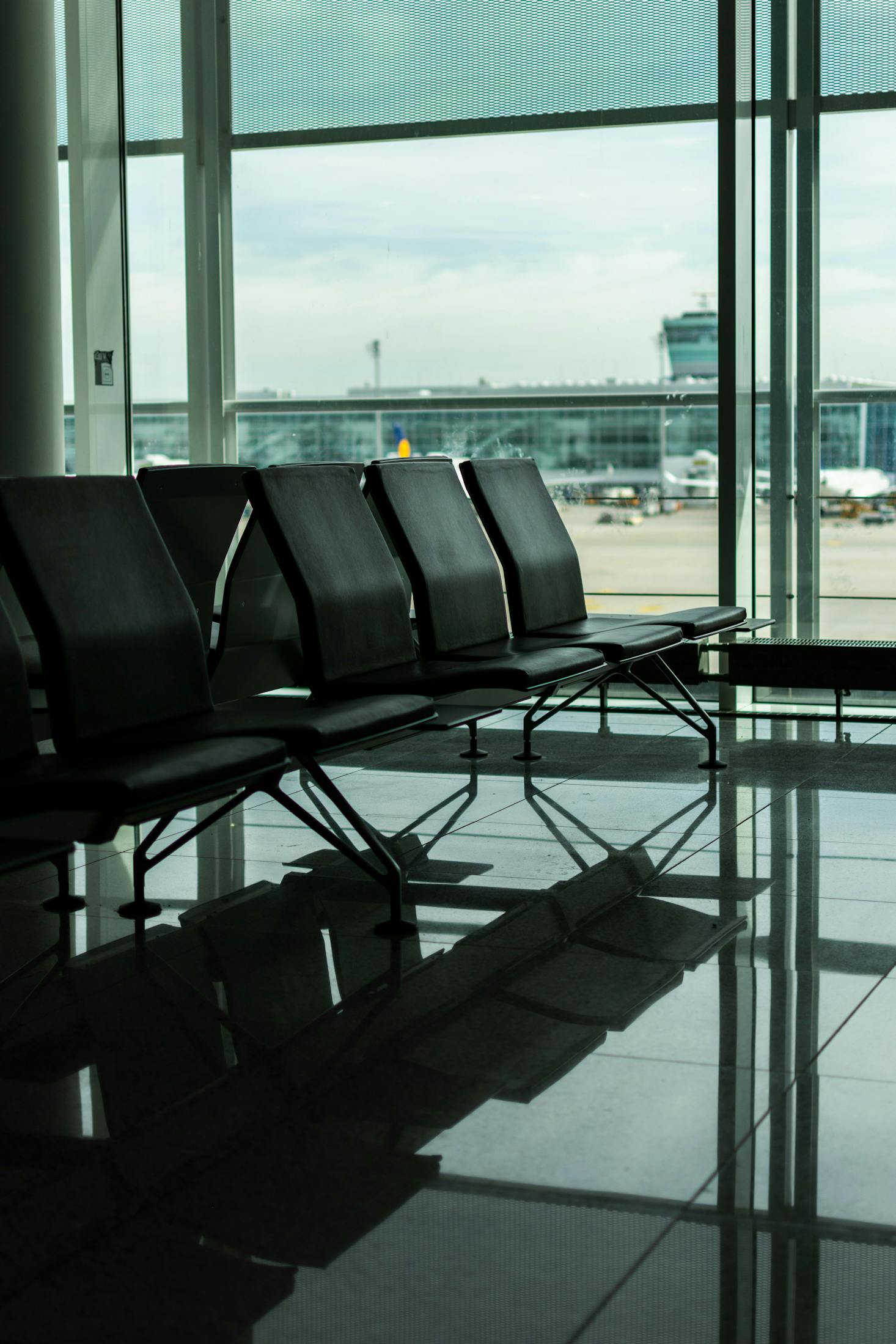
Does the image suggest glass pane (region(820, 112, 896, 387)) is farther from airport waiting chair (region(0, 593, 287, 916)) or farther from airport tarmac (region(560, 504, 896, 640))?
airport waiting chair (region(0, 593, 287, 916))

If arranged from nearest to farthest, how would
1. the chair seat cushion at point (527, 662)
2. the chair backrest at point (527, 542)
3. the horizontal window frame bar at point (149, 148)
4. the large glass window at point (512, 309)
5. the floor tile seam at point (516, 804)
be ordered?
the chair seat cushion at point (527, 662) < the floor tile seam at point (516, 804) < the chair backrest at point (527, 542) < the large glass window at point (512, 309) < the horizontal window frame bar at point (149, 148)

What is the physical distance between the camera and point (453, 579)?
464 cm

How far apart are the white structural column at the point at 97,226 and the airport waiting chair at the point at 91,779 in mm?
4016

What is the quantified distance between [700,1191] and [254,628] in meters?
2.72

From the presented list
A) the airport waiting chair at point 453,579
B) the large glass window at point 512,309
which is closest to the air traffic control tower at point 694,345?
the large glass window at point 512,309

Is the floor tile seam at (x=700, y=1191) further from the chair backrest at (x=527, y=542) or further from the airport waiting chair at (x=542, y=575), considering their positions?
the chair backrest at (x=527, y=542)

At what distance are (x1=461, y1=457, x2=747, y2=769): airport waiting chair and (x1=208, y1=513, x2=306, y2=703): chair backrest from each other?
762mm

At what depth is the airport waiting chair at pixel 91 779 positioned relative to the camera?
2.59m

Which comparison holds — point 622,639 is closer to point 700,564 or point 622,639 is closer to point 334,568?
point 334,568

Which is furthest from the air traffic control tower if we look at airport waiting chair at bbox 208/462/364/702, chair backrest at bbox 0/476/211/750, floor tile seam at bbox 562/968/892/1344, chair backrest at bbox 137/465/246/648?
floor tile seam at bbox 562/968/892/1344

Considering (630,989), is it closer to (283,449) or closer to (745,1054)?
(745,1054)

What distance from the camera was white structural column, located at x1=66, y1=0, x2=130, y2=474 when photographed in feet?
22.0

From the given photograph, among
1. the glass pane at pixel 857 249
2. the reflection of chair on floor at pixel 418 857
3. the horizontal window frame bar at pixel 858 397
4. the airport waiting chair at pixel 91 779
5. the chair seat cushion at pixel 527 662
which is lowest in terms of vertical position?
the reflection of chair on floor at pixel 418 857

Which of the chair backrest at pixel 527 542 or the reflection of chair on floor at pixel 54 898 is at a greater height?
the chair backrest at pixel 527 542
